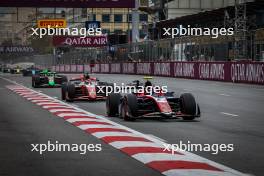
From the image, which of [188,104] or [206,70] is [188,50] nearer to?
[206,70]

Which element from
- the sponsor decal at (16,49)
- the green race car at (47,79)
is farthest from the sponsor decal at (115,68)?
the sponsor decal at (16,49)

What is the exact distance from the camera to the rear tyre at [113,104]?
16578 millimetres

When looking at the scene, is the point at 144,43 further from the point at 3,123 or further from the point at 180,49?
the point at 3,123

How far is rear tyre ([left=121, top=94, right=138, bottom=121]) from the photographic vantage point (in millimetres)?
15081

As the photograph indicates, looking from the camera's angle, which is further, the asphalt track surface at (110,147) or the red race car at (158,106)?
the red race car at (158,106)

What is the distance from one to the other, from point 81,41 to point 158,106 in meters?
90.2

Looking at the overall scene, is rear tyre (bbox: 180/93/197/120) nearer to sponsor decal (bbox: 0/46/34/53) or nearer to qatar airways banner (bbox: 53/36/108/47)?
qatar airways banner (bbox: 53/36/108/47)

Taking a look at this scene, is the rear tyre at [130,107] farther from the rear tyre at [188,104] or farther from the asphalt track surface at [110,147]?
the rear tyre at [188,104]

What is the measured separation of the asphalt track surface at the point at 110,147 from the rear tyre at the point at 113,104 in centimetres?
65

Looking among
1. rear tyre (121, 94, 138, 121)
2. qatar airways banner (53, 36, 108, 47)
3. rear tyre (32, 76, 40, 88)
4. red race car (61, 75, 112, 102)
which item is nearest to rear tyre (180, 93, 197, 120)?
rear tyre (121, 94, 138, 121)

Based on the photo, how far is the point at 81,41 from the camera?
4126 inches

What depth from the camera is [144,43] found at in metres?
60.2

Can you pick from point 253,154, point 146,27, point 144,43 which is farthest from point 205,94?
point 146,27


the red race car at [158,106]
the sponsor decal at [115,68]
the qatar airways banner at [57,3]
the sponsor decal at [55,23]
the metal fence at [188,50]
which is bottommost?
the sponsor decal at [115,68]
